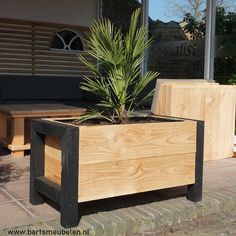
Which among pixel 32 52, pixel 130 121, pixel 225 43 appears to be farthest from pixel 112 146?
pixel 32 52

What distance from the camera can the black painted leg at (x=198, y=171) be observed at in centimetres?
385

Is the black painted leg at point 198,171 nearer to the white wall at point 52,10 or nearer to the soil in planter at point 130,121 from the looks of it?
the soil in planter at point 130,121

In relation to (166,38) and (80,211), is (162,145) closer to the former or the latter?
(80,211)

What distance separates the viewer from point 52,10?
10.3 metres

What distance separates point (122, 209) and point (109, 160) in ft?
1.80

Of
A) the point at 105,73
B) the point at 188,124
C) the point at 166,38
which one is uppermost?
the point at 166,38

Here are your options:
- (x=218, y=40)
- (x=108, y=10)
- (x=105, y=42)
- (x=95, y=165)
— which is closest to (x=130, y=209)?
(x=95, y=165)

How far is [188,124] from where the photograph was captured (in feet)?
12.4

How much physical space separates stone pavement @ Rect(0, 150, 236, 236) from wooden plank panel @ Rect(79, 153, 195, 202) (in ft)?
0.62

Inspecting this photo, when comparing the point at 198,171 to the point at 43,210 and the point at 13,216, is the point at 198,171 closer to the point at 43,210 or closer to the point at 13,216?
the point at 43,210

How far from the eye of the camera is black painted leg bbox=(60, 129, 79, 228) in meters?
3.13

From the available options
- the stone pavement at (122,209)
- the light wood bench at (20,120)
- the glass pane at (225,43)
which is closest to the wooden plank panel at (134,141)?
the stone pavement at (122,209)

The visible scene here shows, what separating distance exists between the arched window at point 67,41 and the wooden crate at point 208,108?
5659mm

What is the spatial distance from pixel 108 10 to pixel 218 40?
11.0 ft
